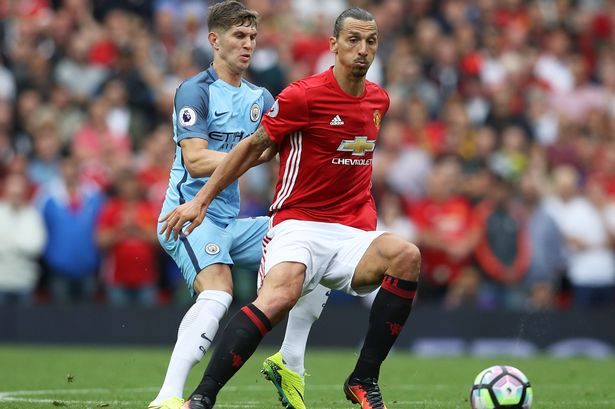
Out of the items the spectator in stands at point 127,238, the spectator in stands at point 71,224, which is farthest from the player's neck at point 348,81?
the spectator in stands at point 71,224

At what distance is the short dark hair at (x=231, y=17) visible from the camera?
839cm

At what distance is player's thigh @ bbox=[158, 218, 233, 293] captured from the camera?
26.3 ft

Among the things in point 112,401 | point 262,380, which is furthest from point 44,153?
point 112,401

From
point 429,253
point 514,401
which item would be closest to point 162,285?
point 429,253

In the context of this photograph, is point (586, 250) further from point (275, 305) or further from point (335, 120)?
point (275, 305)

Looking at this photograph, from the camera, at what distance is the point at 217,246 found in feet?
26.6

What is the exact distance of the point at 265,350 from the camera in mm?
15508

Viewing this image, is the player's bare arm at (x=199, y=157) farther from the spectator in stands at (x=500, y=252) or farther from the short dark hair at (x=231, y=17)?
the spectator in stands at (x=500, y=252)

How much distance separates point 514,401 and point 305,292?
1.61 m

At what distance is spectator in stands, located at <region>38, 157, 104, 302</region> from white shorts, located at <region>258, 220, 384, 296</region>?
7479 millimetres

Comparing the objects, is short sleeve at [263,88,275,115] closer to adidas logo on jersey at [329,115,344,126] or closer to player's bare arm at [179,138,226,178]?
player's bare arm at [179,138,226,178]

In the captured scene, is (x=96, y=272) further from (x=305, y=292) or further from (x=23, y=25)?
(x=305, y=292)

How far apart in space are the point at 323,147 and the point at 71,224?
791cm

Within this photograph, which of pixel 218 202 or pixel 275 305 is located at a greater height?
pixel 218 202
